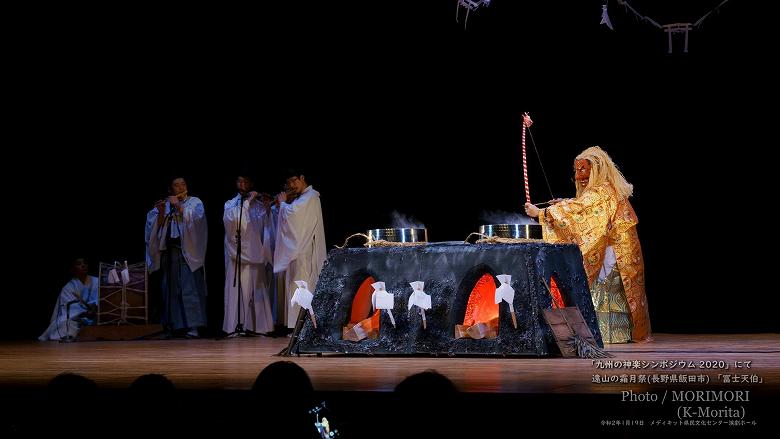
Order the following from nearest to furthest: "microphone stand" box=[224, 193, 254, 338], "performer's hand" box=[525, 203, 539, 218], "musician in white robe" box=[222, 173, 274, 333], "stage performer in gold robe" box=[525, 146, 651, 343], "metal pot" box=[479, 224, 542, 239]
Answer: "metal pot" box=[479, 224, 542, 239] → "performer's hand" box=[525, 203, 539, 218] → "stage performer in gold robe" box=[525, 146, 651, 343] → "microphone stand" box=[224, 193, 254, 338] → "musician in white robe" box=[222, 173, 274, 333]

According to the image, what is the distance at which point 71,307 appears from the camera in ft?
35.0

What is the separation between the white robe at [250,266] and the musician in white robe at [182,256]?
248mm

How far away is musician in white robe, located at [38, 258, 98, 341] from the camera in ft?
34.3

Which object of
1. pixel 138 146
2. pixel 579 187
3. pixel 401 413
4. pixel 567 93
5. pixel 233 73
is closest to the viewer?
pixel 401 413

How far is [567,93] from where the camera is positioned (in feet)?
27.8

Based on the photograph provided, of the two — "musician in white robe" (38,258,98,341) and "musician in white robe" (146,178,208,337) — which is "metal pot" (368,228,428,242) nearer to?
"musician in white robe" (146,178,208,337)

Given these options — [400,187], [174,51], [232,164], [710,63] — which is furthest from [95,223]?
[710,63]

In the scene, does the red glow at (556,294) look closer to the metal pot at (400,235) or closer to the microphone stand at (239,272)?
the metal pot at (400,235)

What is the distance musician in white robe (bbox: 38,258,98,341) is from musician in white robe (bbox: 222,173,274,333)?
1.54 m

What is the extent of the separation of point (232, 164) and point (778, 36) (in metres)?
5.46

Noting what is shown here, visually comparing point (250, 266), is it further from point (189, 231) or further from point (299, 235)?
point (299, 235)

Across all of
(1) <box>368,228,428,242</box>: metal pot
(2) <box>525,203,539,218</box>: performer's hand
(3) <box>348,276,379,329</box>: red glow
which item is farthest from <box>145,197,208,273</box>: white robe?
(2) <box>525,203,539,218</box>: performer's hand

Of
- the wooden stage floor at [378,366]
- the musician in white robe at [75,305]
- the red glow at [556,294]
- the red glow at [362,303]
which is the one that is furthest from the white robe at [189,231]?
the red glow at [556,294]

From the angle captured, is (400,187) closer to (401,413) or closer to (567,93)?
(567,93)
